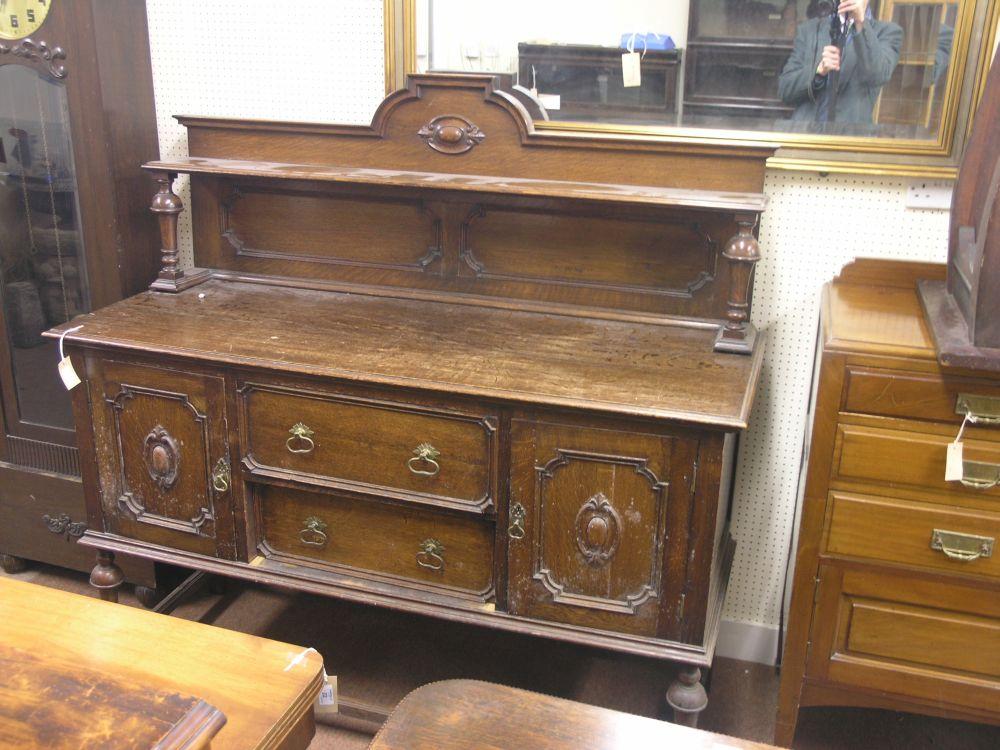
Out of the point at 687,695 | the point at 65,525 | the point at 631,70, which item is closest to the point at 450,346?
the point at 631,70

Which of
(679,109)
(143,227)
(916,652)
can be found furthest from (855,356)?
(143,227)

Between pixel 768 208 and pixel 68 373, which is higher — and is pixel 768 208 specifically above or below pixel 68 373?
above

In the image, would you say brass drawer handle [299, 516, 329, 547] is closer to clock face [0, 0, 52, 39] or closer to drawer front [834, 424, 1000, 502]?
drawer front [834, 424, 1000, 502]

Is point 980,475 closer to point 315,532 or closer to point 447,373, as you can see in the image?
point 447,373

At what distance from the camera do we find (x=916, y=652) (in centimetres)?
195

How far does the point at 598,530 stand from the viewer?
A: 1.95m

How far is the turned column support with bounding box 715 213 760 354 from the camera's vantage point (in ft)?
6.83

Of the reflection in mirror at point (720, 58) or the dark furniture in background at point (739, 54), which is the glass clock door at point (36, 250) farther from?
the dark furniture in background at point (739, 54)

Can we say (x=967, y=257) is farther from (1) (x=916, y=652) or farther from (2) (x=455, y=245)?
(2) (x=455, y=245)

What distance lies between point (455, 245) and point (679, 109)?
0.64 m

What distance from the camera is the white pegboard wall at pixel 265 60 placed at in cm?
248

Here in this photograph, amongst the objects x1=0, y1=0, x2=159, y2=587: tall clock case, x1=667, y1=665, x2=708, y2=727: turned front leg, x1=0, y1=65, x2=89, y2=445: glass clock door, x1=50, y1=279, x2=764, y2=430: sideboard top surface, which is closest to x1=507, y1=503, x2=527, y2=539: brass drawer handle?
x1=50, y1=279, x2=764, y2=430: sideboard top surface

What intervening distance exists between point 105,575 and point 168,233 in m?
0.88

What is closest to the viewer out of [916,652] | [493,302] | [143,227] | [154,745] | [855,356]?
[154,745]
